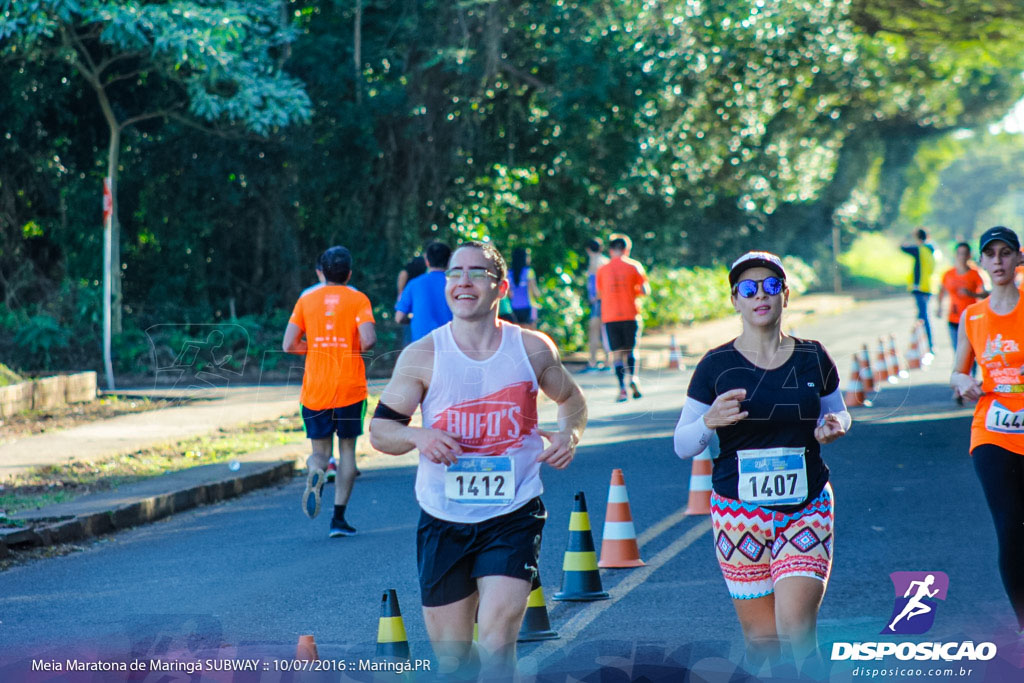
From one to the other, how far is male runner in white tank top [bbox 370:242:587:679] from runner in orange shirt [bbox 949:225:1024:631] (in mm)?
2195

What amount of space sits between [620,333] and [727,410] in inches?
472

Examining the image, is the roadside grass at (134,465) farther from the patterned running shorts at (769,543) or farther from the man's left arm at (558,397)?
the patterned running shorts at (769,543)

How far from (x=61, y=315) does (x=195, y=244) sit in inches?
105

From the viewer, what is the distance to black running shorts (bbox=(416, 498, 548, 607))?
4.60 m

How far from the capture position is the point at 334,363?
9.36m

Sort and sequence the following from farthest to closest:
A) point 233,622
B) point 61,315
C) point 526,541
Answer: point 61,315 < point 233,622 < point 526,541

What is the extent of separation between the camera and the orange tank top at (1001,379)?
5930mm

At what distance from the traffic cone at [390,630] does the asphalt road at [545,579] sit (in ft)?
0.95

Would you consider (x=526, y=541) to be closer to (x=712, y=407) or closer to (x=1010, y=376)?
(x=712, y=407)

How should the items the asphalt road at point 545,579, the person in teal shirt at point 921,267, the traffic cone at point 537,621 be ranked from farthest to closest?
1. the person in teal shirt at point 921,267
2. the traffic cone at point 537,621
3. the asphalt road at point 545,579

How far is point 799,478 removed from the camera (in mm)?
4684

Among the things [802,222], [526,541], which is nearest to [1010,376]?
[526,541]

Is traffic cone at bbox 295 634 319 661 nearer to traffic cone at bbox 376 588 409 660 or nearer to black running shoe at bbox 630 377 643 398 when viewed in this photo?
traffic cone at bbox 376 588 409 660

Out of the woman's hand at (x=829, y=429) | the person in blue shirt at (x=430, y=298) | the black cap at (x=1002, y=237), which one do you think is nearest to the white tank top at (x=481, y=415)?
the woman's hand at (x=829, y=429)
